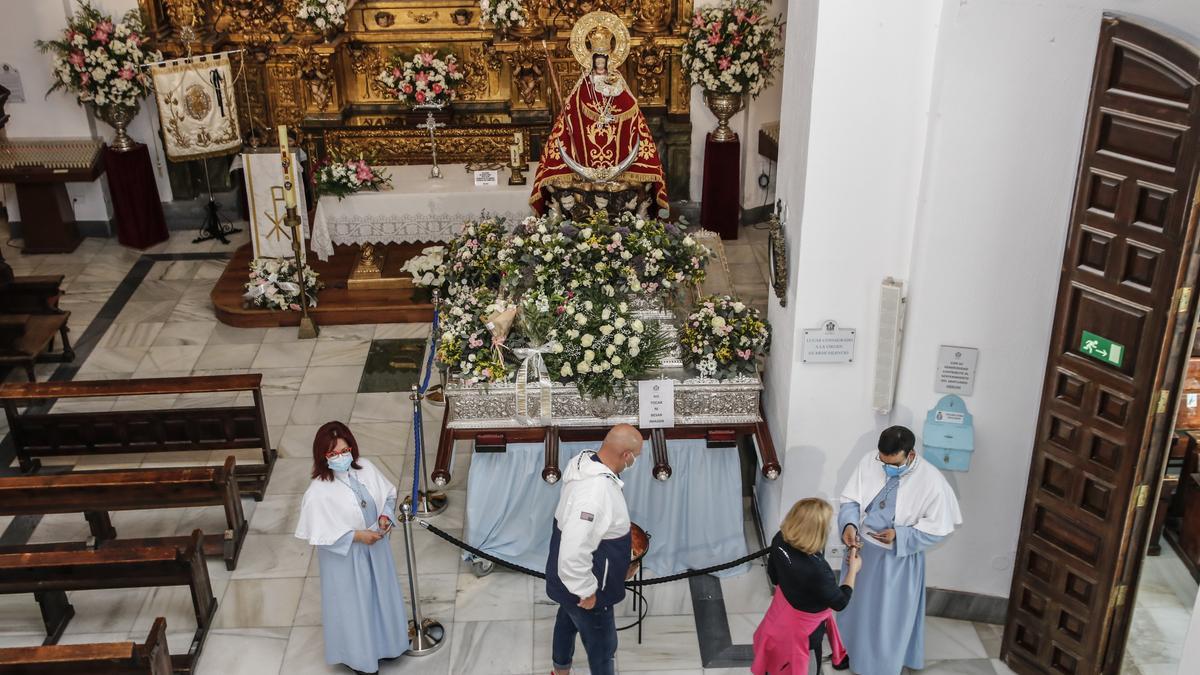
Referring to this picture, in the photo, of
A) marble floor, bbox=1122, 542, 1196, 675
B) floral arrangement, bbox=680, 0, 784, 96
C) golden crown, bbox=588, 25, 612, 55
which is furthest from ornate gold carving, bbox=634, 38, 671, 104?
marble floor, bbox=1122, 542, 1196, 675

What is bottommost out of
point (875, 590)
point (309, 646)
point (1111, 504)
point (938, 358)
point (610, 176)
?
point (309, 646)

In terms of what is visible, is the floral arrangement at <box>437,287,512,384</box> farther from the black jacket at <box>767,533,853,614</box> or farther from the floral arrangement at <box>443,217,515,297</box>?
the black jacket at <box>767,533,853,614</box>

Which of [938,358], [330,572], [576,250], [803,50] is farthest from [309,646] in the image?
[803,50]

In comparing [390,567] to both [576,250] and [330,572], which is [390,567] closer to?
[330,572]

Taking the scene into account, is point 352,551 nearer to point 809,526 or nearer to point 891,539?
point 809,526

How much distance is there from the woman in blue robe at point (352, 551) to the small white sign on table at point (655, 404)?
71.7 inches

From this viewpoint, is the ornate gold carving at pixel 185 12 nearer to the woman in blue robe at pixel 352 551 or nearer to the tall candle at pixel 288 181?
the tall candle at pixel 288 181

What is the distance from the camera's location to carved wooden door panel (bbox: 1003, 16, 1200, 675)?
18.3 feet

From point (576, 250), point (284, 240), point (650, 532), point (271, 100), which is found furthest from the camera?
point (271, 100)

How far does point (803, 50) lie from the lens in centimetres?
693

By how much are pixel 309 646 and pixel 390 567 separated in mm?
1019

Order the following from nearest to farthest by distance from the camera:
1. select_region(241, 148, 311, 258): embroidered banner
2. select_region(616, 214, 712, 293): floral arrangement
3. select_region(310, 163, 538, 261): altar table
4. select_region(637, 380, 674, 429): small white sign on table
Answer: select_region(637, 380, 674, 429): small white sign on table, select_region(616, 214, 712, 293): floral arrangement, select_region(310, 163, 538, 261): altar table, select_region(241, 148, 311, 258): embroidered banner

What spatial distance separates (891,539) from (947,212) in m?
1.87

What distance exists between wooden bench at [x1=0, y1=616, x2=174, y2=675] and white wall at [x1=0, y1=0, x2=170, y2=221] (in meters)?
9.04
